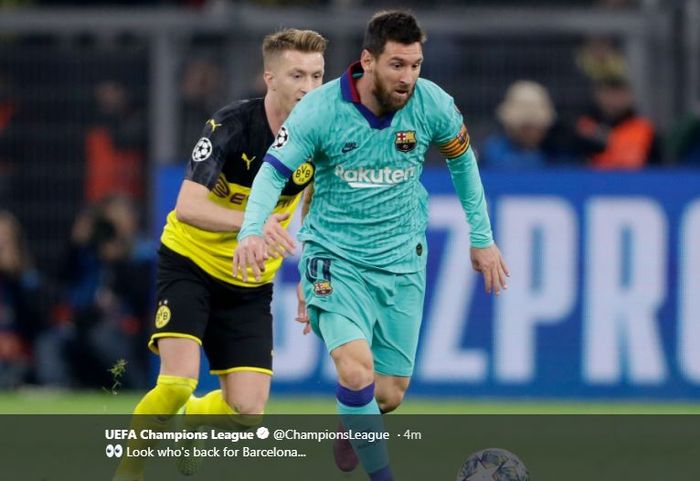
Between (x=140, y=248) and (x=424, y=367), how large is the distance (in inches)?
103

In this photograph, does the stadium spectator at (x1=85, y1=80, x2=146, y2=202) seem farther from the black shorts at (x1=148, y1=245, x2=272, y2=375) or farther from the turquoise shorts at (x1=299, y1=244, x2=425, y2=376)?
the turquoise shorts at (x1=299, y1=244, x2=425, y2=376)

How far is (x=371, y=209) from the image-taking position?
28.4 feet

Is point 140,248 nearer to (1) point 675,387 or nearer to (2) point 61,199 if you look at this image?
(2) point 61,199

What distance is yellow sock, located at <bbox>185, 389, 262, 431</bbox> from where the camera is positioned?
31.2ft

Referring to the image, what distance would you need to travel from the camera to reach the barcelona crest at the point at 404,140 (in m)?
8.58

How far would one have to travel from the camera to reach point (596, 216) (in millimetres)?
13859

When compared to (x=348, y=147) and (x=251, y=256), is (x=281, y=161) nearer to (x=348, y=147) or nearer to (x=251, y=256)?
Answer: (x=348, y=147)

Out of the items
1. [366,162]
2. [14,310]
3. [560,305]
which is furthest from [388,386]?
[14,310]

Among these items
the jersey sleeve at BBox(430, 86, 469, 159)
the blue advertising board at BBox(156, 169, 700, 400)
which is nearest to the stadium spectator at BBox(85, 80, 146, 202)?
the blue advertising board at BBox(156, 169, 700, 400)

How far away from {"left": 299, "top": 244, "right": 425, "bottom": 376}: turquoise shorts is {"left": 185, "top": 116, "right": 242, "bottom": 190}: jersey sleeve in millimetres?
641

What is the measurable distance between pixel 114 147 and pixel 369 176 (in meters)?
6.73

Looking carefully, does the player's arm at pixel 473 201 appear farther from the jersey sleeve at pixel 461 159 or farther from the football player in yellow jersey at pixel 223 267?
the football player in yellow jersey at pixel 223 267

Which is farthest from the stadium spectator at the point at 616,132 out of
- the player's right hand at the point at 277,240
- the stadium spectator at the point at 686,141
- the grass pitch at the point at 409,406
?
the player's right hand at the point at 277,240
